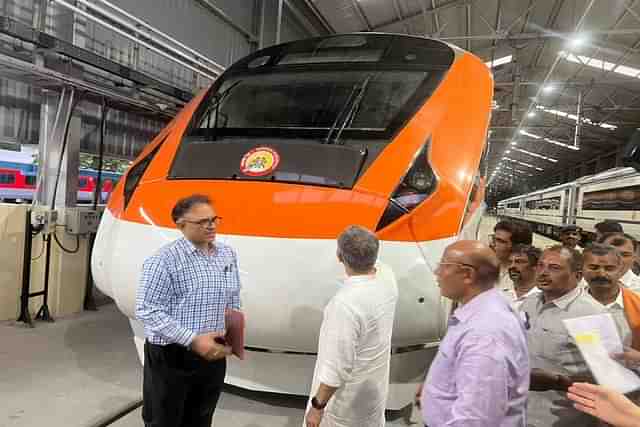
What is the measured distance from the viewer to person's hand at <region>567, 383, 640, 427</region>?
1163 mm

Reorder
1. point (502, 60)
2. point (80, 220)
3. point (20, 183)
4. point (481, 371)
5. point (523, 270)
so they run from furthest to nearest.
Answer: point (502, 60), point (20, 183), point (80, 220), point (523, 270), point (481, 371)

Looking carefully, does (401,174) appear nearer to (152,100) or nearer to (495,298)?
(495,298)

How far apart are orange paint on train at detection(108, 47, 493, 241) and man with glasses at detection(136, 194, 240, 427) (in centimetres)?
36

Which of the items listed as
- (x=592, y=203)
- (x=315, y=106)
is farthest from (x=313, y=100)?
(x=592, y=203)

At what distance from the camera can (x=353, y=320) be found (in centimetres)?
188

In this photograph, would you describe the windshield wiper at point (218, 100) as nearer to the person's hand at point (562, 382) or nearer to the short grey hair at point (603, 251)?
the short grey hair at point (603, 251)

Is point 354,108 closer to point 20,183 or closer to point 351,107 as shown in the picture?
point 351,107

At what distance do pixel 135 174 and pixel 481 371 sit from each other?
265 centimetres

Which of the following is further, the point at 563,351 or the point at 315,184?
the point at 315,184

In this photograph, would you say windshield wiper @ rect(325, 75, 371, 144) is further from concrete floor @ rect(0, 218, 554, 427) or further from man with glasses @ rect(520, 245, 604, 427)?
concrete floor @ rect(0, 218, 554, 427)

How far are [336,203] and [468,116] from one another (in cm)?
128

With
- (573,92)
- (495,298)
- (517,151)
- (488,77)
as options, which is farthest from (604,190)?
(517,151)

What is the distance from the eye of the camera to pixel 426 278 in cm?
A: 240

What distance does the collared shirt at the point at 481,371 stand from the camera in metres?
1.31
